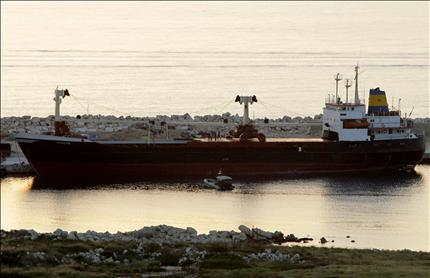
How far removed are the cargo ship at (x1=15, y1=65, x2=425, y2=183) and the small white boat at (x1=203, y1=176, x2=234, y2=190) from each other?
322 cm

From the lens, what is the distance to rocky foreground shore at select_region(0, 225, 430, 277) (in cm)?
2447

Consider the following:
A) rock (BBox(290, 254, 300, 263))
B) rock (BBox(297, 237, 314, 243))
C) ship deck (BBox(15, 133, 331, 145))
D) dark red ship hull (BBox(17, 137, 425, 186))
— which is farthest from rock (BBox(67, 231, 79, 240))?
ship deck (BBox(15, 133, 331, 145))

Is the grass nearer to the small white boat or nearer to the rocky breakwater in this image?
the small white boat

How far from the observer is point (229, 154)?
49.1 meters

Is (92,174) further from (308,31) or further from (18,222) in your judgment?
(308,31)

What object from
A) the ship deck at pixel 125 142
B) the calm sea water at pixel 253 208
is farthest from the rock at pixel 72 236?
the ship deck at pixel 125 142

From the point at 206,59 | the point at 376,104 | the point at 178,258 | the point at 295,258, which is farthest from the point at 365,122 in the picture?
the point at 206,59

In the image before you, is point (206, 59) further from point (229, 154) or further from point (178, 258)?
point (178, 258)

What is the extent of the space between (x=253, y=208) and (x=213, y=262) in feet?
42.4

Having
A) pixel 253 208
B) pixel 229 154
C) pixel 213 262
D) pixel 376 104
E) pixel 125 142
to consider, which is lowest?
pixel 213 262

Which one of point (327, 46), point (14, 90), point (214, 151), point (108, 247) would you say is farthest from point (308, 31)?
point (108, 247)

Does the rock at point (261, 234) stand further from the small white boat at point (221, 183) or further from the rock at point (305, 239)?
the small white boat at point (221, 183)

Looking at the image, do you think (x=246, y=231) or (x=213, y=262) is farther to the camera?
(x=246, y=231)

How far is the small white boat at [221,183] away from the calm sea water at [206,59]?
74.0 feet
